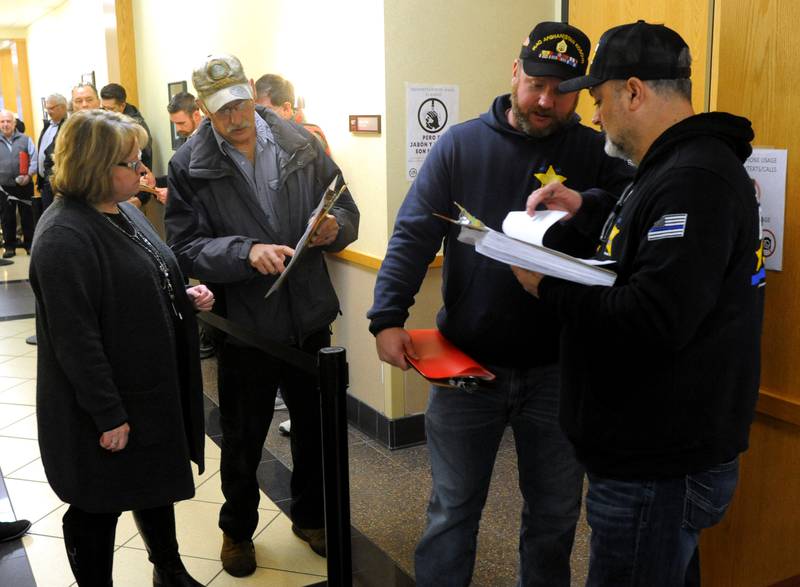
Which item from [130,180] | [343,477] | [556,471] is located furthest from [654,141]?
[130,180]

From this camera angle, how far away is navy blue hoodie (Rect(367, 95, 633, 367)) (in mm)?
1916

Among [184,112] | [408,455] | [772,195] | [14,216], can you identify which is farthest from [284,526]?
[14,216]

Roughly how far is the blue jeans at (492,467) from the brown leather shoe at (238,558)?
2.82ft

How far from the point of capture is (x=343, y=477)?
6.53 feet

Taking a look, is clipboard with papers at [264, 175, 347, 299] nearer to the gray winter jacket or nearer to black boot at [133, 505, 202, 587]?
the gray winter jacket

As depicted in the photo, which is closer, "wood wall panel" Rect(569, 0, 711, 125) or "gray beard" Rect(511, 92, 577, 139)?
"gray beard" Rect(511, 92, 577, 139)

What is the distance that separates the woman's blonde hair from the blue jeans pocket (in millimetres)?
1502

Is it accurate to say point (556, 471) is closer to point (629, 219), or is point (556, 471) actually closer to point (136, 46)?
point (629, 219)

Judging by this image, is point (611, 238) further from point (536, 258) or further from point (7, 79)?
point (7, 79)

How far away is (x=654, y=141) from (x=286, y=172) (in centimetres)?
137

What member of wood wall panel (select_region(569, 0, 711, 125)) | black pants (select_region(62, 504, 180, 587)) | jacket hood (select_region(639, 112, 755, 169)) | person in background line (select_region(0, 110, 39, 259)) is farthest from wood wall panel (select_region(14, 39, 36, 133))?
jacket hood (select_region(639, 112, 755, 169))

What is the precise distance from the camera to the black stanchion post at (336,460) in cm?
191

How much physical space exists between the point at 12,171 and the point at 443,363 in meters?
9.62

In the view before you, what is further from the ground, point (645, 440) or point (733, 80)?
point (733, 80)
